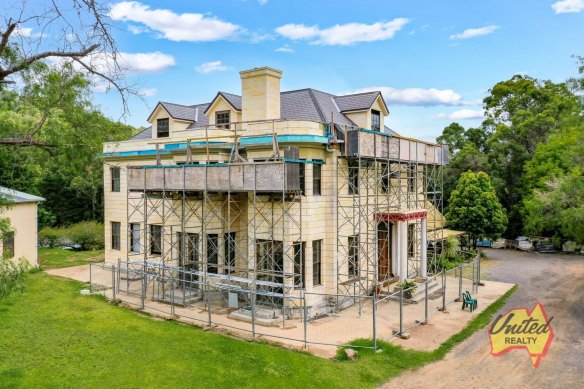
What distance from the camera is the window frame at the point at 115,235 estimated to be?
2747 cm

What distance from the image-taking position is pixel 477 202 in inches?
1393

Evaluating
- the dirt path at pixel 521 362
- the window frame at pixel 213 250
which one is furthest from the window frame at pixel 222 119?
the dirt path at pixel 521 362

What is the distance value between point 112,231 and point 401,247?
16730 mm

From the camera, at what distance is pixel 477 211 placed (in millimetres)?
35094

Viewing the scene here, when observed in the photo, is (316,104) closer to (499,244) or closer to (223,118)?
(223,118)

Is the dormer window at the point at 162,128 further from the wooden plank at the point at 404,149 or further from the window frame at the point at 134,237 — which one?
the wooden plank at the point at 404,149

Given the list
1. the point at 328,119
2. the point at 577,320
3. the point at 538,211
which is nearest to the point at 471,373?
the point at 577,320

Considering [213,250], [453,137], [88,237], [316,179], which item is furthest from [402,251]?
[453,137]

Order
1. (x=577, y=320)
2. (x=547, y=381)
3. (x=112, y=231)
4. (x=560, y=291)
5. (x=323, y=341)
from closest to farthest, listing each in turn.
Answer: (x=547, y=381)
(x=323, y=341)
(x=577, y=320)
(x=560, y=291)
(x=112, y=231)

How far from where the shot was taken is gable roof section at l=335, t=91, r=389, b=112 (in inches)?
906

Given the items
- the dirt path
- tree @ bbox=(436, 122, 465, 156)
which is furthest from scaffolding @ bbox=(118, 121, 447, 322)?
tree @ bbox=(436, 122, 465, 156)

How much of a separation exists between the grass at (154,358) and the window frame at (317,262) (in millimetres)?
5000

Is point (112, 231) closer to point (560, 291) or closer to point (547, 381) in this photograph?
point (547, 381)

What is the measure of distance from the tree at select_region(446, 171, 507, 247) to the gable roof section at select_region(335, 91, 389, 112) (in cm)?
1540
